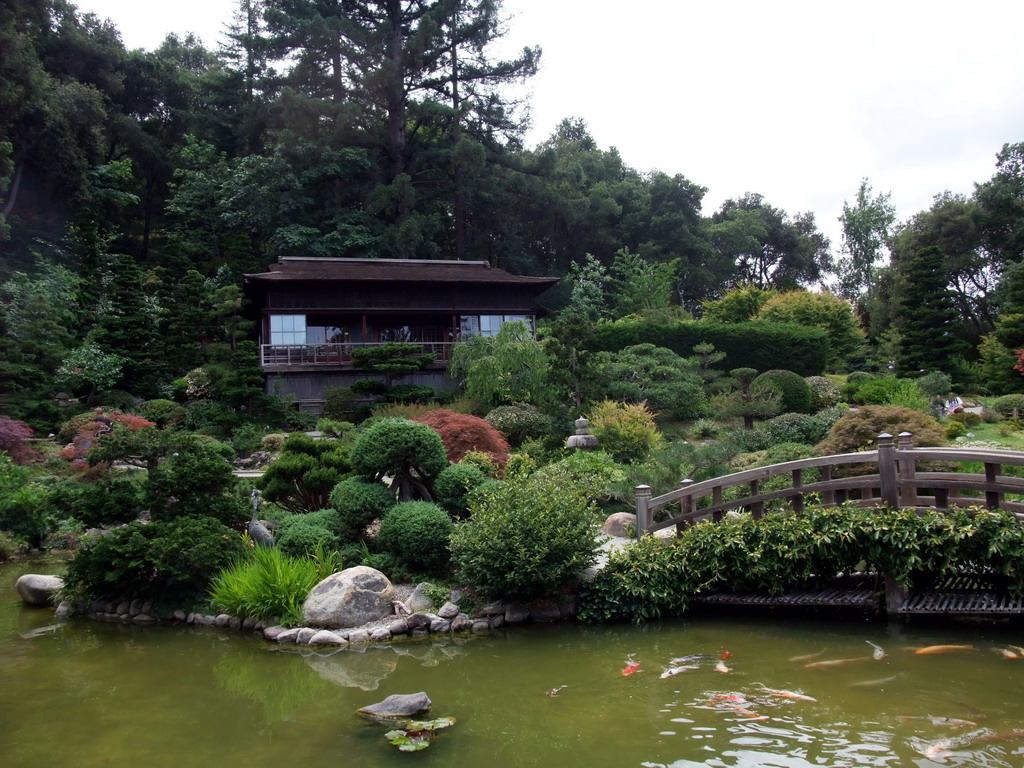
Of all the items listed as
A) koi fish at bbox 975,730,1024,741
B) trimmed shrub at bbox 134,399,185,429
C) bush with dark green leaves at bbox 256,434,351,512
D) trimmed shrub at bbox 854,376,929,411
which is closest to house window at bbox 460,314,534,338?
trimmed shrub at bbox 134,399,185,429

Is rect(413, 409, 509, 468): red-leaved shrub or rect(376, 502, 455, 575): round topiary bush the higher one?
rect(413, 409, 509, 468): red-leaved shrub

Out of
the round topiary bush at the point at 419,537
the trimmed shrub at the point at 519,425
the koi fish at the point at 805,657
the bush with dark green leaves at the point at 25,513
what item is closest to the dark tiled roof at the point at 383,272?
the trimmed shrub at the point at 519,425

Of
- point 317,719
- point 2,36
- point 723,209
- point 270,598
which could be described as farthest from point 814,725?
point 723,209

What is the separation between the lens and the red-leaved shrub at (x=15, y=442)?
1502 cm

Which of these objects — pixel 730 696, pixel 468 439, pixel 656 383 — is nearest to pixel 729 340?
pixel 656 383

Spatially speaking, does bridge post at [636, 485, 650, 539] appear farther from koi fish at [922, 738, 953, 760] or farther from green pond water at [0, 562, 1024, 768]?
koi fish at [922, 738, 953, 760]

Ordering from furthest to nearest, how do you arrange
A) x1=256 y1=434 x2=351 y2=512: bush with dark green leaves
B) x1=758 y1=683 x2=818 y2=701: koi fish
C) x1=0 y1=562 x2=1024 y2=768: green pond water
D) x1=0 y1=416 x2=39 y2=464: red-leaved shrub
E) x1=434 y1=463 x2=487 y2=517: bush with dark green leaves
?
x1=0 y1=416 x2=39 y2=464: red-leaved shrub < x1=256 y1=434 x2=351 y2=512: bush with dark green leaves < x1=434 y1=463 x2=487 y2=517: bush with dark green leaves < x1=758 y1=683 x2=818 y2=701: koi fish < x1=0 y1=562 x2=1024 y2=768: green pond water

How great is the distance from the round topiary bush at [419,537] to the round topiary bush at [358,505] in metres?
0.30

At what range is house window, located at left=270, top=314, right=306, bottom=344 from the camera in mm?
24109

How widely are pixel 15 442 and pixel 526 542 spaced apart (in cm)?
1288

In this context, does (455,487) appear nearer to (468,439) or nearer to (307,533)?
(307,533)

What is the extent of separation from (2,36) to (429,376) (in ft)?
53.5

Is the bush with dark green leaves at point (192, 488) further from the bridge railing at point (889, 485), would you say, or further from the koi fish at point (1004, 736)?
the koi fish at point (1004, 736)

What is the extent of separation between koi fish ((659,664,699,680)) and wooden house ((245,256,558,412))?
57.9 ft
